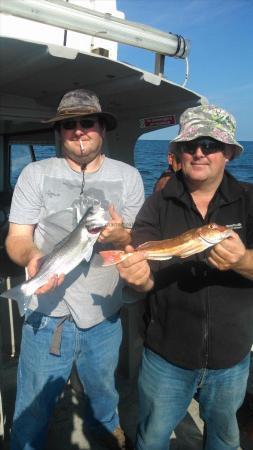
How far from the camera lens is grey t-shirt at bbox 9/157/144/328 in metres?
3.39

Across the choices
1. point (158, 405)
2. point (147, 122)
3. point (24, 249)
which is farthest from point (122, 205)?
point (147, 122)

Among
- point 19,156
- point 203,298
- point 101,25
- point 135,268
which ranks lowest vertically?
point 203,298

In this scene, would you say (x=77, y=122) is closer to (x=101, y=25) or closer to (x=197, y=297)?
(x=101, y=25)

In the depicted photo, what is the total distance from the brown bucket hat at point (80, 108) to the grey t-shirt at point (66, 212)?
41cm

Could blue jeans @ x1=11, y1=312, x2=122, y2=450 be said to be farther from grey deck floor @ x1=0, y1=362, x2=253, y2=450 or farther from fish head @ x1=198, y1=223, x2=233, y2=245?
fish head @ x1=198, y1=223, x2=233, y2=245

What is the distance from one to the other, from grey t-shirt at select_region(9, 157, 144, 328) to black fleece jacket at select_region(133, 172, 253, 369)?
22.8 inches

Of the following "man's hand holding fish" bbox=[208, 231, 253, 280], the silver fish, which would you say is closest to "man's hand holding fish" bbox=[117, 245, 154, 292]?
the silver fish

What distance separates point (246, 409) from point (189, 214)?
2772mm

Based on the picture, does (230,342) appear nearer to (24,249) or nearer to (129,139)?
(24,249)

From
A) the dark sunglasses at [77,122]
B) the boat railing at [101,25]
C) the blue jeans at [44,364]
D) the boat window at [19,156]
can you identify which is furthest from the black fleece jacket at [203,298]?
the boat window at [19,156]

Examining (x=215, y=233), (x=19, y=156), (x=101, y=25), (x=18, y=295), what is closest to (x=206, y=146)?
(x=215, y=233)

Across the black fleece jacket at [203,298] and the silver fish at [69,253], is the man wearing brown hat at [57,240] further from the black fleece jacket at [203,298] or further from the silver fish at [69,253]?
the black fleece jacket at [203,298]

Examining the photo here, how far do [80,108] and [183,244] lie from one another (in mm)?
1504

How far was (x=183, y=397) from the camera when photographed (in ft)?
10.3
